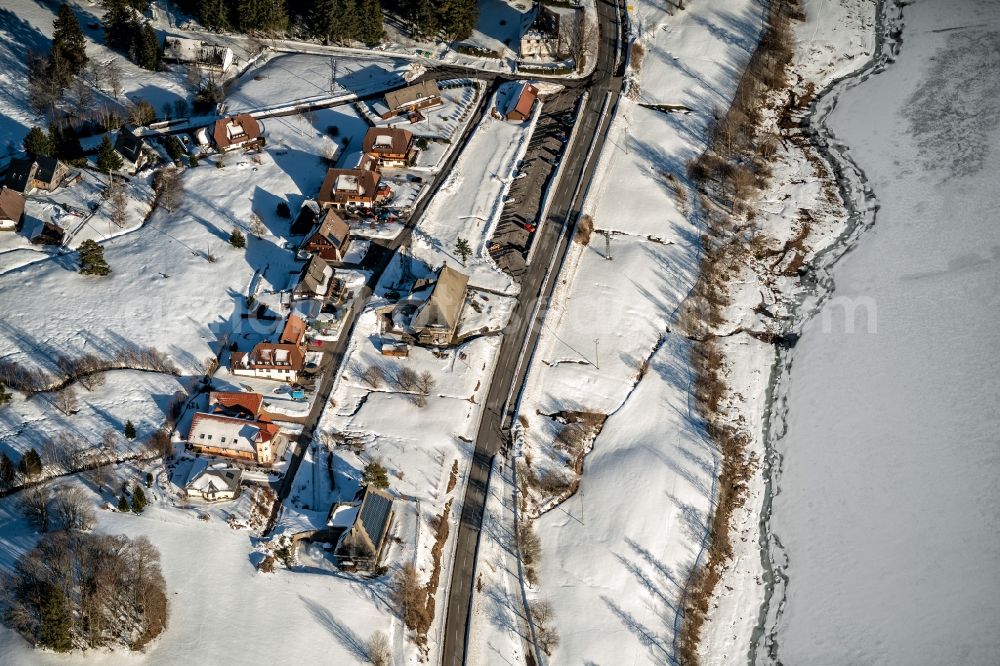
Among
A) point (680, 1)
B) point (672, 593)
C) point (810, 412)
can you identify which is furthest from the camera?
point (680, 1)

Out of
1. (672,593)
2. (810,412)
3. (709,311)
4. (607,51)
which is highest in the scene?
(607,51)

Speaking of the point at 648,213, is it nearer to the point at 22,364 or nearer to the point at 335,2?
the point at 335,2

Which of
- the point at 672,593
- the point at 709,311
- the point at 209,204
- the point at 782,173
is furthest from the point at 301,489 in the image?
the point at 782,173

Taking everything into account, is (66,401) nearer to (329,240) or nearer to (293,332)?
(293,332)

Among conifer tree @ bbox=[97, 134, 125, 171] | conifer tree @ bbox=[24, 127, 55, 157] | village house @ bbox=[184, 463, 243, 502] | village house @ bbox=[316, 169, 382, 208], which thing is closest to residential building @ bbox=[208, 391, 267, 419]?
village house @ bbox=[184, 463, 243, 502]

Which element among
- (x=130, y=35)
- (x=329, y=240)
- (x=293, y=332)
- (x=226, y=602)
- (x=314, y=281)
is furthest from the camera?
(x=130, y=35)

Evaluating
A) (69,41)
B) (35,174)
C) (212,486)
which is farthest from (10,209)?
(212,486)
